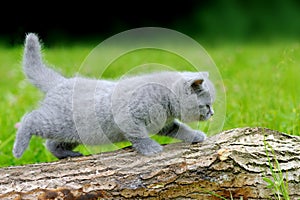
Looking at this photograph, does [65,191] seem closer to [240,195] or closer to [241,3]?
[240,195]

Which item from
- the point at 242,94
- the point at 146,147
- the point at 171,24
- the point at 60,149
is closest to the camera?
the point at 146,147

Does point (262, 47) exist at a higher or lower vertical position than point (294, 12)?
lower

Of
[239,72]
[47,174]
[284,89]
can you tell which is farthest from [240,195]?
[239,72]

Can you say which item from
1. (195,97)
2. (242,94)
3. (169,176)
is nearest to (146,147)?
(169,176)

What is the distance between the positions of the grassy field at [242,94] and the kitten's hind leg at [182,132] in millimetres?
488

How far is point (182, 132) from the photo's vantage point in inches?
97.0

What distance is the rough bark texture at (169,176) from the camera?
2080 millimetres

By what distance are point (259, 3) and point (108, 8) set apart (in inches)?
112

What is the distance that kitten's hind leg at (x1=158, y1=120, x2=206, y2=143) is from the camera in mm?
2383

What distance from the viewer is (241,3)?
30.0ft

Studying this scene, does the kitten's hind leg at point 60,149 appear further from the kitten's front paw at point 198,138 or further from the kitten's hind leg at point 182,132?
the kitten's front paw at point 198,138

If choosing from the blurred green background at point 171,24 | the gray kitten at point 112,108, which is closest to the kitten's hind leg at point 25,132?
the gray kitten at point 112,108

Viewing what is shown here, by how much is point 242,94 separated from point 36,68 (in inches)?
69.4

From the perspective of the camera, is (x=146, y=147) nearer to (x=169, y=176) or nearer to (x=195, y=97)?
(x=169, y=176)
